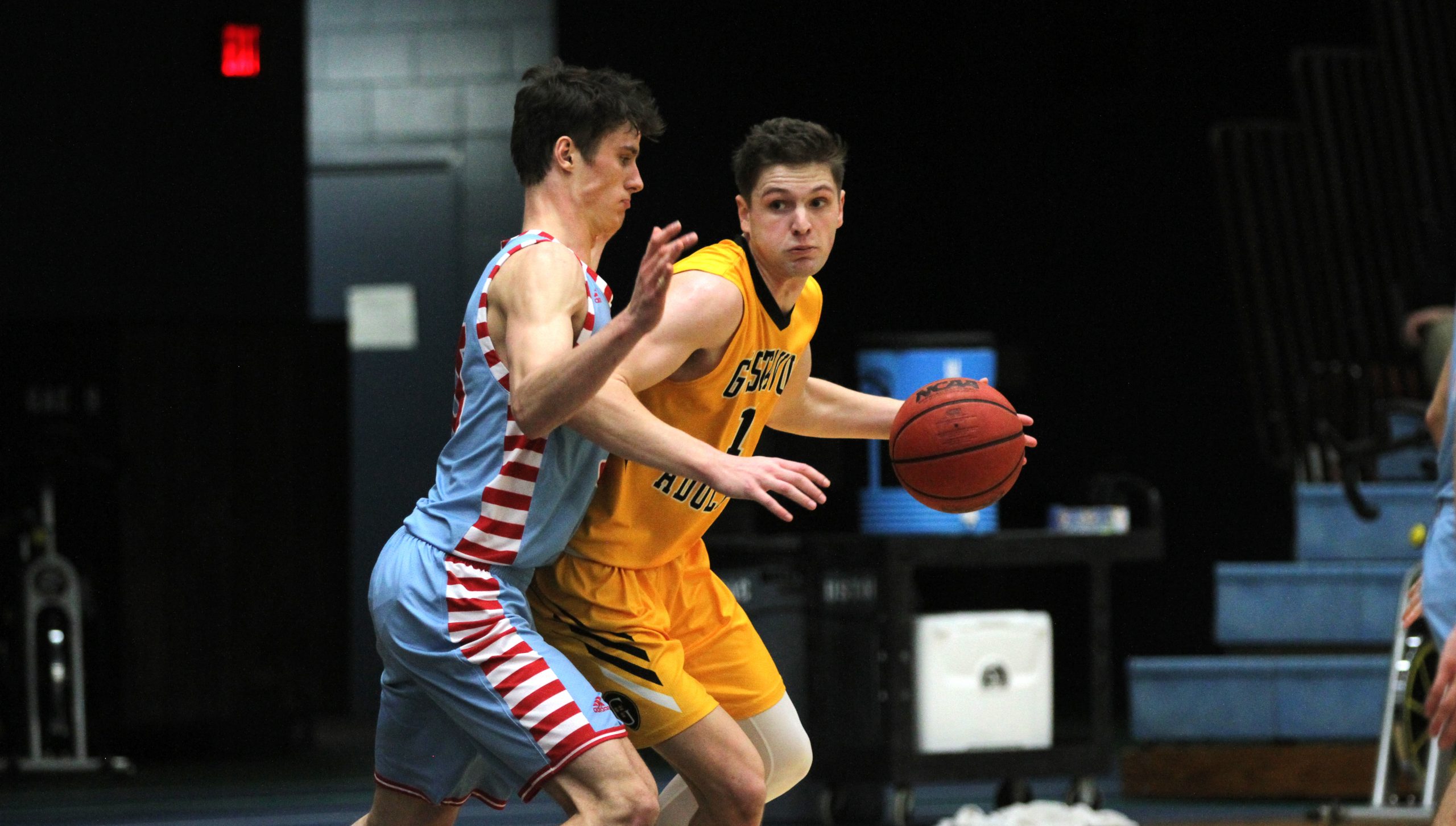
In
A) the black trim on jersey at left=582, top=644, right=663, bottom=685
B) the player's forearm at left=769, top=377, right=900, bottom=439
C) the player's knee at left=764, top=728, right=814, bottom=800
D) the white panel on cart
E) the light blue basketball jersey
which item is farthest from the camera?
the white panel on cart

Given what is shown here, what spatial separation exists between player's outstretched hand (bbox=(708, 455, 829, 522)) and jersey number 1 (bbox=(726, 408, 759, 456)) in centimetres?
58

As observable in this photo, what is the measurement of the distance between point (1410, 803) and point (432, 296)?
5001 millimetres

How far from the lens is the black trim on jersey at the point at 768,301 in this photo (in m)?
3.17

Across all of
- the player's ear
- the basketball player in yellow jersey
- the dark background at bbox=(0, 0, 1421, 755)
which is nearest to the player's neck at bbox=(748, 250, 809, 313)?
the basketball player in yellow jersey

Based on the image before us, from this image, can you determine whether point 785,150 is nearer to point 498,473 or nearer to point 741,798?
point 498,473

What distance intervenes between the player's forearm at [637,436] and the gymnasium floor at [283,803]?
3.49 m

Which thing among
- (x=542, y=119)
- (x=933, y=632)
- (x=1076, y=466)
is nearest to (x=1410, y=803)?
(x=933, y=632)

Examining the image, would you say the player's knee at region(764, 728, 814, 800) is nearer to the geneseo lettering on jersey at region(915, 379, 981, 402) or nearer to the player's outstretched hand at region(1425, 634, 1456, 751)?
the geneseo lettering on jersey at region(915, 379, 981, 402)

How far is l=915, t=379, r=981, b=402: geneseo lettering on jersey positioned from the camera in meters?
3.30

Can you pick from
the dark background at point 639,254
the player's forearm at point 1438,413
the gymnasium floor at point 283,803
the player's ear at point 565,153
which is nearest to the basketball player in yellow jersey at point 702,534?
the player's ear at point 565,153

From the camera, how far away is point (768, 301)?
3.18 m

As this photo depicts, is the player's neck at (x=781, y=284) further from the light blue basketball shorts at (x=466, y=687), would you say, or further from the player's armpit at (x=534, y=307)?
the light blue basketball shorts at (x=466, y=687)

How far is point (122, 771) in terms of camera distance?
276 inches

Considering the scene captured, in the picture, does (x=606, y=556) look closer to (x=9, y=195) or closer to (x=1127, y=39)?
(x=9, y=195)
